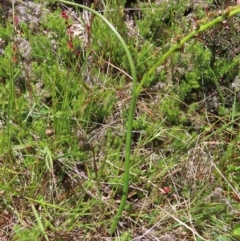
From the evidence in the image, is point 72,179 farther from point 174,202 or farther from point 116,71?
point 116,71

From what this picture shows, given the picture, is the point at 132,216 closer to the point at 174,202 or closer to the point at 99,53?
the point at 174,202

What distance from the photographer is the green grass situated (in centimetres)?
191

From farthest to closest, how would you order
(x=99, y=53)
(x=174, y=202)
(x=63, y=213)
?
(x=99, y=53)
(x=174, y=202)
(x=63, y=213)

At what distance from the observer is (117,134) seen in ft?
6.92

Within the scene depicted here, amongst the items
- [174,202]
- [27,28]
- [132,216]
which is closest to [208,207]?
[174,202]

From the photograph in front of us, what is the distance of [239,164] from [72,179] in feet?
2.38

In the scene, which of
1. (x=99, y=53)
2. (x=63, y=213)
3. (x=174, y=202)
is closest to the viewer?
(x=63, y=213)

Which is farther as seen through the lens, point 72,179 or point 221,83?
point 221,83

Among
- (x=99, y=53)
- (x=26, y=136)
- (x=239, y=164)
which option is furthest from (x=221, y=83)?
(x=26, y=136)

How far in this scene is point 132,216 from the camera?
1.96 meters

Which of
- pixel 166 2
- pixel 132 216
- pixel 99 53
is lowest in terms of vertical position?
pixel 132 216

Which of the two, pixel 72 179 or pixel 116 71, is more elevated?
pixel 116 71

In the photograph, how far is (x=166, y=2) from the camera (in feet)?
8.05

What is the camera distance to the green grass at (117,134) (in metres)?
1.91
